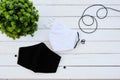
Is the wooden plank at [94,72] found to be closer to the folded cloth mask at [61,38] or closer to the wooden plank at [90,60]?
the wooden plank at [90,60]

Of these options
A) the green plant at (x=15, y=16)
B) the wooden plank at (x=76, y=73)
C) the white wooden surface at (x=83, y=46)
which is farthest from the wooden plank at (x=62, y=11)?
the wooden plank at (x=76, y=73)

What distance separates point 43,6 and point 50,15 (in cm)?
6

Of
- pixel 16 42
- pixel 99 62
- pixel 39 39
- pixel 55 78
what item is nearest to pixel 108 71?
pixel 99 62

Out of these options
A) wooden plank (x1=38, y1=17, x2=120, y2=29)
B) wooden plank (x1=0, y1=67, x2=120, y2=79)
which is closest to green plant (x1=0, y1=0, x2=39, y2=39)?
wooden plank (x1=38, y1=17, x2=120, y2=29)

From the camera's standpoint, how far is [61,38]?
4.11 feet

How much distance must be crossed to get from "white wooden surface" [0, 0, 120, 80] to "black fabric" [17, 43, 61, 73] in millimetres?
26

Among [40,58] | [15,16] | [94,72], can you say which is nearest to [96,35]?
[94,72]

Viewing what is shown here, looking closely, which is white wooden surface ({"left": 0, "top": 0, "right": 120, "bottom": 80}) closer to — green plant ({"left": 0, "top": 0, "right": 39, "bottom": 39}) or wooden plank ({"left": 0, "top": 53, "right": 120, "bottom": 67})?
wooden plank ({"left": 0, "top": 53, "right": 120, "bottom": 67})

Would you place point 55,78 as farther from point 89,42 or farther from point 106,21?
point 106,21

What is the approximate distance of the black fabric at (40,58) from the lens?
1.25m

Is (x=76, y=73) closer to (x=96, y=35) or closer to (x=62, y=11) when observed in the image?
(x=96, y=35)

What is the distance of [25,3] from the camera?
1119 mm

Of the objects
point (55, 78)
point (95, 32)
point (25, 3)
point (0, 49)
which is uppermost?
point (25, 3)

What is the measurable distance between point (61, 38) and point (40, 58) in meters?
0.15
